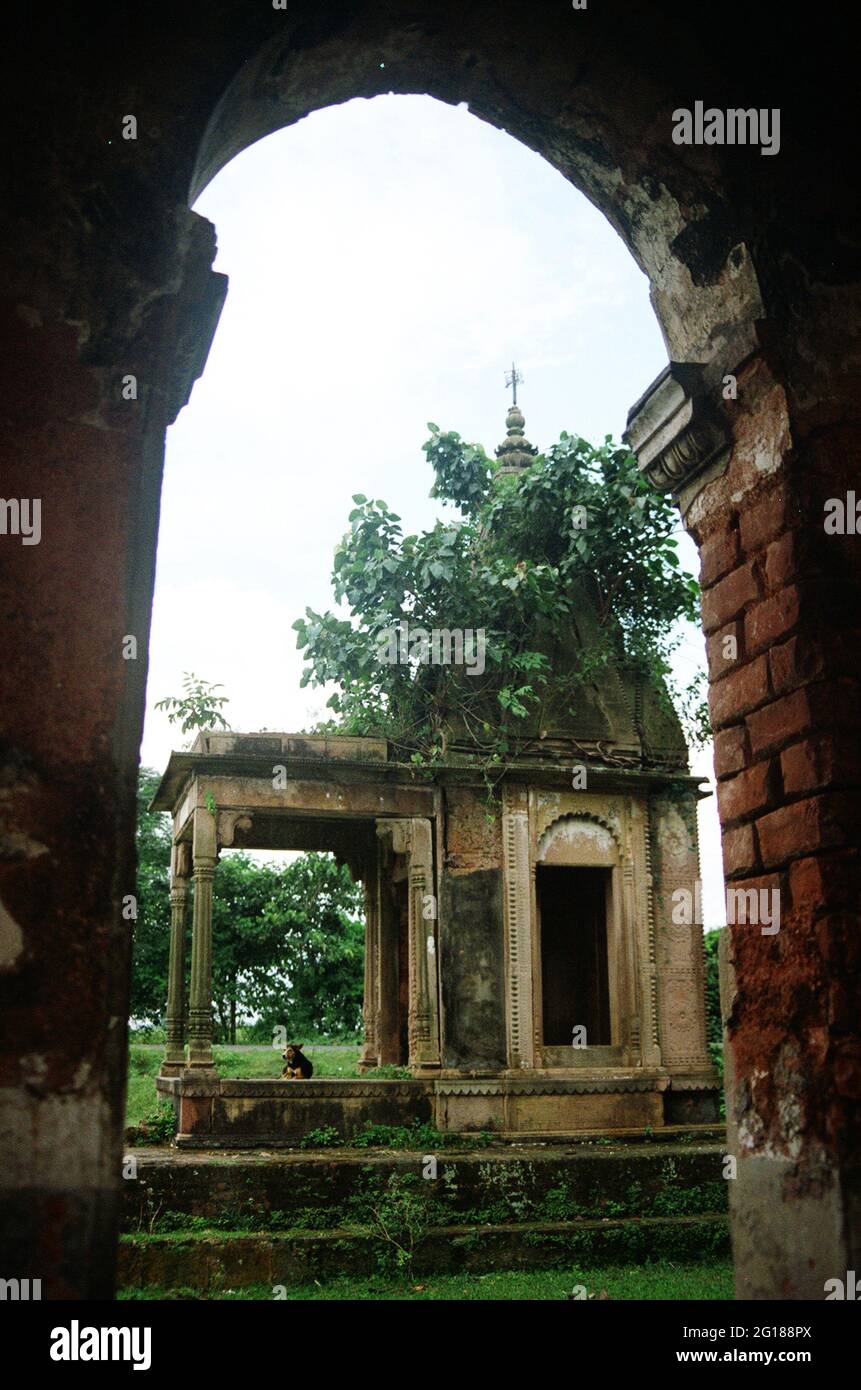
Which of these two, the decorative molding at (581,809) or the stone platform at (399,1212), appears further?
the decorative molding at (581,809)

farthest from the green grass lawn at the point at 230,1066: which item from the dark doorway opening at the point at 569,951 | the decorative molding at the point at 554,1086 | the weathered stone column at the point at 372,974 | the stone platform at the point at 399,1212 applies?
the stone platform at the point at 399,1212

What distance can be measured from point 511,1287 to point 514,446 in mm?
9846

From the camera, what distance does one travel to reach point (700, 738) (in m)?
12.9

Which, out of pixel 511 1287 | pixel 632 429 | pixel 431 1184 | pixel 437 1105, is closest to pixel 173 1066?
pixel 437 1105

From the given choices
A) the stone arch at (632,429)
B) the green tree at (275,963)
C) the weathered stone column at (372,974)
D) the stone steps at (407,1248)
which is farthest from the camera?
the green tree at (275,963)

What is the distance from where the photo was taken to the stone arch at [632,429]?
8.28 ft

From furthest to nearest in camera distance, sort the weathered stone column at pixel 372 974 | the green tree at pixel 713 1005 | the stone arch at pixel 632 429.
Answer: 1. the weathered stone column at pixel 372 974
2. the green tree at pixel 713 1005
3. the stone arch at pixel 632 429

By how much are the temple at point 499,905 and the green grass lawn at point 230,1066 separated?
1192mm

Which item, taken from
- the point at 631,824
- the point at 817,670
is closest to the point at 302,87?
the point at 817,670

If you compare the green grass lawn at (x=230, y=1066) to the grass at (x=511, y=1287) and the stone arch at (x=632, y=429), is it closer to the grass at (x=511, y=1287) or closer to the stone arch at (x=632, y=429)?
the grass at (x=511, y=1287)

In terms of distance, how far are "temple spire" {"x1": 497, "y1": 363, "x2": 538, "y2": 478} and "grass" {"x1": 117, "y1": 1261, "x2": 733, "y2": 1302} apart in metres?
8.82

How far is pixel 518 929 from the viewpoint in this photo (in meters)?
11.6

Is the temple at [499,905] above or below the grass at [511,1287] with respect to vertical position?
above

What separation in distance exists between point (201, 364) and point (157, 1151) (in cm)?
792
